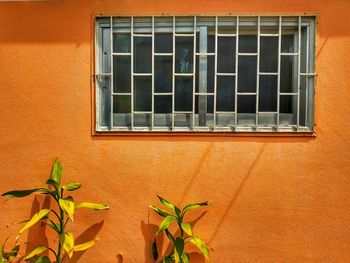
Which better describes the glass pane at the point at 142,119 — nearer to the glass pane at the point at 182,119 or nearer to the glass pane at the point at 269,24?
the glass pane at the point at 182,119

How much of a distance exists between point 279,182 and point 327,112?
2.31ft

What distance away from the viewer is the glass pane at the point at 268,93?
270 centimetres

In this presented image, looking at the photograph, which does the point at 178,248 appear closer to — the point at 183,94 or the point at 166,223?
the point at 166,223

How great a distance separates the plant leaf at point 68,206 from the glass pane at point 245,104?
5.15 ft

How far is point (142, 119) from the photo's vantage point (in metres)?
2.75

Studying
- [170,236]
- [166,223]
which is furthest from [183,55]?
[170,236]

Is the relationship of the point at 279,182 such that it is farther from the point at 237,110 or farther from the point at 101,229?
the point at 101,229

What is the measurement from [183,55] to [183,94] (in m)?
0.33

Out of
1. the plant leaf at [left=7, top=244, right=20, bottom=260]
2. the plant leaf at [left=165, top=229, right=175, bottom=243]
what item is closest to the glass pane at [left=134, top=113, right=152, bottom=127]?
the plant leaf at [left=165, top=229, right=175, bottom=243]

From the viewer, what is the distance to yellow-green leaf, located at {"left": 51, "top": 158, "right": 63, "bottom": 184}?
2.60 m

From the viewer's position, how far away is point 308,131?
2646mm

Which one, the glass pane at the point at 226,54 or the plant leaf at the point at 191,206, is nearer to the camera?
the plant leaf at the point at 191,206

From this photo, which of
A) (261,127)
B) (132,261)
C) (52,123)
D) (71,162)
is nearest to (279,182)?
(261,127)

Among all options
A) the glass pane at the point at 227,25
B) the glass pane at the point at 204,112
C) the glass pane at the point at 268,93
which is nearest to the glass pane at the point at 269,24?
the glass pane at the point at 227,25
